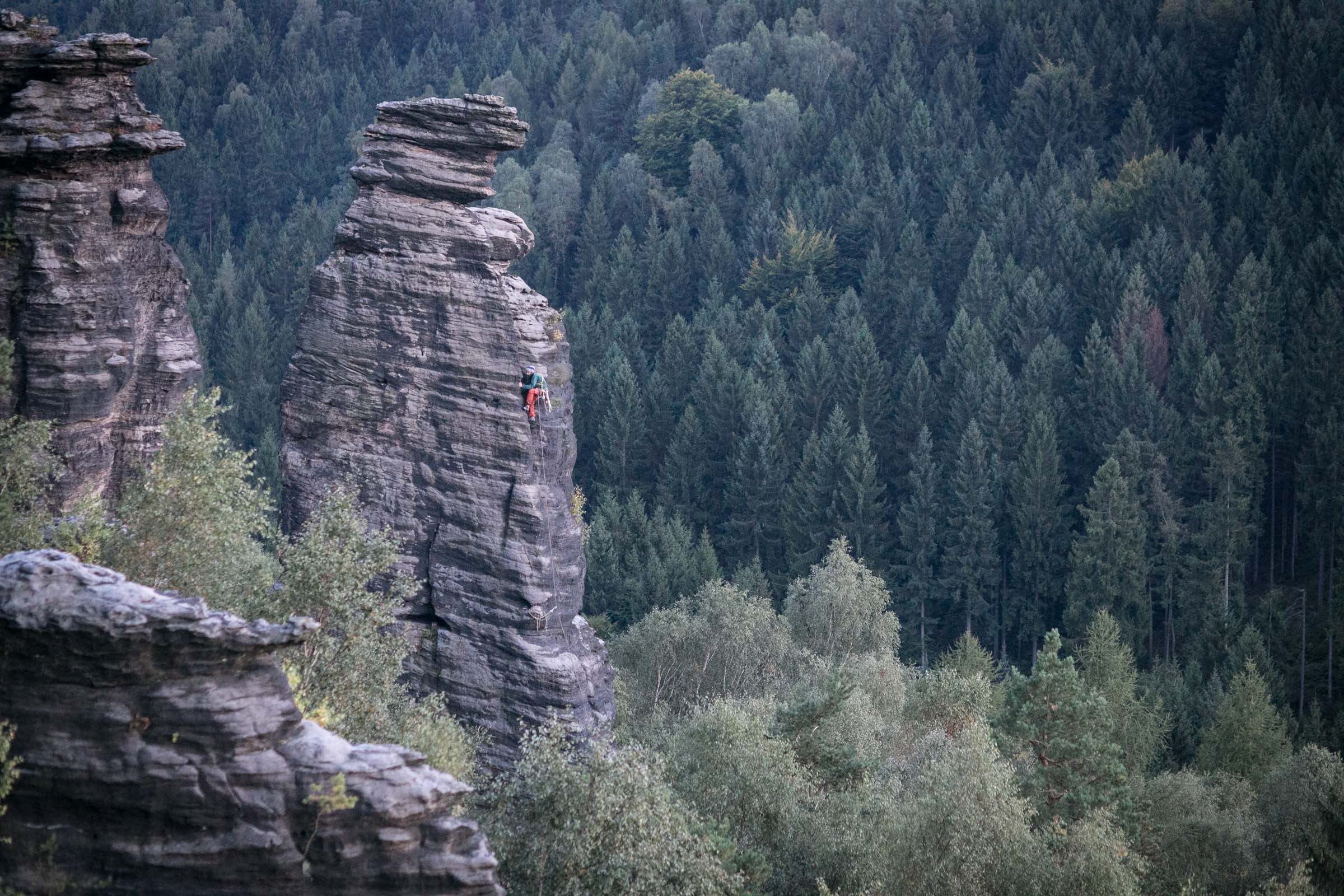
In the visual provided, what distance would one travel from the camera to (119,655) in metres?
26.6

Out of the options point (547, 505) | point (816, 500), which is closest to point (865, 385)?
point (816, 500)

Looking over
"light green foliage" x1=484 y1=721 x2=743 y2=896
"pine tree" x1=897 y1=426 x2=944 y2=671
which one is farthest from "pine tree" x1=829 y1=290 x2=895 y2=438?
"light green foliage" x1=484 y1=721 x2=743 y2=896

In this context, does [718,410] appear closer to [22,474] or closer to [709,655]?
[709,655]

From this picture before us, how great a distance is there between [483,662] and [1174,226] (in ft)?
287

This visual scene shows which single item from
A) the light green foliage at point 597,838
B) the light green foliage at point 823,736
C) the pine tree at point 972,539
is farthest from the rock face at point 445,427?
the pine tree at point 972,539

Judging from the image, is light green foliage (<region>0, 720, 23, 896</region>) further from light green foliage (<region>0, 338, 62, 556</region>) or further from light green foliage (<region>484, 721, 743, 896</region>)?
light green foliage (<region>484, 721, 743, 896</region>)

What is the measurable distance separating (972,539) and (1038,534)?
173 inches

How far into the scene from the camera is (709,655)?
76.1 meters

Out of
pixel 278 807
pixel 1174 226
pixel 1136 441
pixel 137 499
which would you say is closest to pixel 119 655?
pixel 278 807

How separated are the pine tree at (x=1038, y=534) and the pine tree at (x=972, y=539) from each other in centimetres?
183

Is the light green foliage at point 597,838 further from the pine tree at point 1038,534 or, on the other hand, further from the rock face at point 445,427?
the pine tree at point 1038,534

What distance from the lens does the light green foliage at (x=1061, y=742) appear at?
1961 inches

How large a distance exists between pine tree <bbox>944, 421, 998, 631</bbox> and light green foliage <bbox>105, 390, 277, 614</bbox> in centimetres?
6630

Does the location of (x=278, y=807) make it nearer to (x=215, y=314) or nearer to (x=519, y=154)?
(x=215, y=314)
